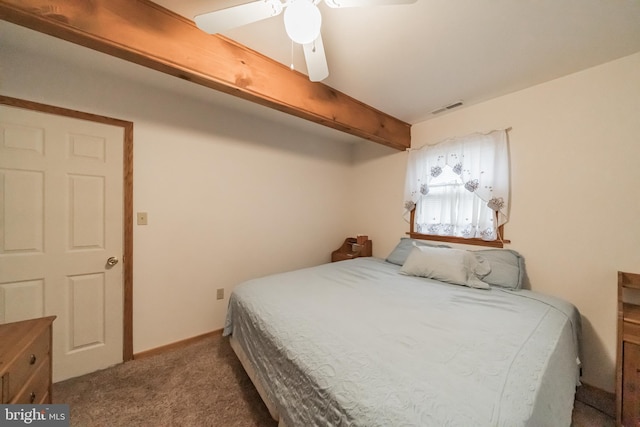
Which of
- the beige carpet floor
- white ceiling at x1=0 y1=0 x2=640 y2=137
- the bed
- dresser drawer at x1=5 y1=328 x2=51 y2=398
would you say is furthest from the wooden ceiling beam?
the beige carpet floor

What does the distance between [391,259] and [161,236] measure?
234 centimetres

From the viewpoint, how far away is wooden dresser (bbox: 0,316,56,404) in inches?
30.0

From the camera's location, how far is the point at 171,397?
1.48m

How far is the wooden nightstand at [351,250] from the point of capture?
10.1 ft

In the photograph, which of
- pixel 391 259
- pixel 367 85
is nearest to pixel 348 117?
pixel 367 85

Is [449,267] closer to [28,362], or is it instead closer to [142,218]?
[28,362]

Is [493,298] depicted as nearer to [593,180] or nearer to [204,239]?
[593,180]

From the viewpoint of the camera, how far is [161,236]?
1996 millimetres

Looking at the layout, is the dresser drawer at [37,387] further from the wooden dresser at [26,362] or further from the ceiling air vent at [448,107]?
the ceiling air vent at [448,107]

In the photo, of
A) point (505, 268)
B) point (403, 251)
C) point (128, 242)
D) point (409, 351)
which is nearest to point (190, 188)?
point (128, 242)

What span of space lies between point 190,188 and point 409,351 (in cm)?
218

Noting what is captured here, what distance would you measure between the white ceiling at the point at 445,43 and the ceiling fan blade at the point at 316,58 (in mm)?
193

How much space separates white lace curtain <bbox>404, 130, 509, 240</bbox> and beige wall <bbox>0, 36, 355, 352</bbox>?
1.41 metres

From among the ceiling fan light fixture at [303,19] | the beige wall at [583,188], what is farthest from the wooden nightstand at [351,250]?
the ceiling fan light fixture at [303,19]
